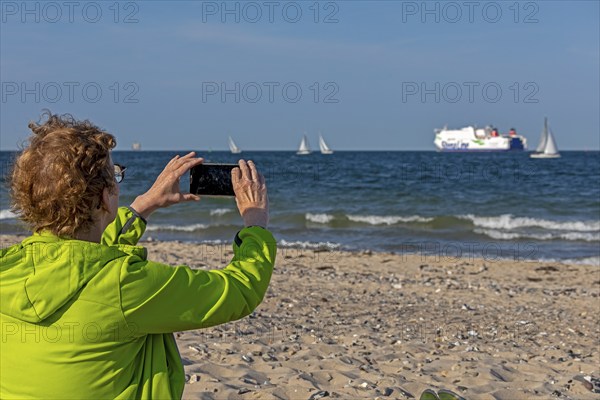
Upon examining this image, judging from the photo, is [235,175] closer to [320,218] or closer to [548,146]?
[320,218]

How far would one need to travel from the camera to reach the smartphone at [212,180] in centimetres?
212

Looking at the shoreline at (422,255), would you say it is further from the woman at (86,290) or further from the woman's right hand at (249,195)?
the woman at (86,290)

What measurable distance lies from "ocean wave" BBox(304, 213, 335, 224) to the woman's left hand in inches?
683

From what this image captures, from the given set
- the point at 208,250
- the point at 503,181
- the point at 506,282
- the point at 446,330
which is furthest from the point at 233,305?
the point at 503,181

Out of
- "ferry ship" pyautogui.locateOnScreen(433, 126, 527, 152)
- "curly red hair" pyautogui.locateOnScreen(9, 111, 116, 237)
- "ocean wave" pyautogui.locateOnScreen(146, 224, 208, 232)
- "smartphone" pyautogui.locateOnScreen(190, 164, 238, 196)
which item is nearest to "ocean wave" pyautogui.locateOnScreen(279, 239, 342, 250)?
"ocean wave" pyautogui.locateOnScreen(146, 224, 208, 232)

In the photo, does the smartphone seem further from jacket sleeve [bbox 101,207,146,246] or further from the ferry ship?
the ferry ship

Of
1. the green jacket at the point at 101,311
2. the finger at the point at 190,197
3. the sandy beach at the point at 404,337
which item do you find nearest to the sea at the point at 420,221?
the sandy beach at the point at 404,337

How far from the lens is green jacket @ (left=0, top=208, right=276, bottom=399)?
1.82 meters

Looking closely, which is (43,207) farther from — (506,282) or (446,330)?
(506,282)

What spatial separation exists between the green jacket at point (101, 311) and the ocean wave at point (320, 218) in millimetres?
17805

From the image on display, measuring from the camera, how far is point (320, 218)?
66.2ft

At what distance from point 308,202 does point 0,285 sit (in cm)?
2180

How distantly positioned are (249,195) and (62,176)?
1.64ft

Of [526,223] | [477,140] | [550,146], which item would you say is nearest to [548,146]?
[550,146]
